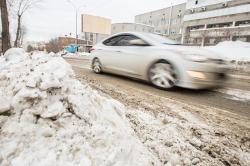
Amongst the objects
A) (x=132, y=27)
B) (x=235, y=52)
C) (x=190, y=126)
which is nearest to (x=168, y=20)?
(x=132, y=27)

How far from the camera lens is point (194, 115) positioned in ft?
9.70

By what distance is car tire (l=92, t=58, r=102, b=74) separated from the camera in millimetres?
6401

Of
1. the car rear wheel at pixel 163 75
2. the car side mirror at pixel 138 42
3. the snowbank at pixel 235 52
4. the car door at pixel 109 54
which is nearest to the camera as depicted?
the car rear wheel at pixel 163 75

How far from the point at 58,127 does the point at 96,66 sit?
479 centimetres

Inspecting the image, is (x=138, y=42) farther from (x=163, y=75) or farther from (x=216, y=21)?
(x=216, y=21)

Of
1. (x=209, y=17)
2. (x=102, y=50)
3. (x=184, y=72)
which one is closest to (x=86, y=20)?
(x=209, y=17)

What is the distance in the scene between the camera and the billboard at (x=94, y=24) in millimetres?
43906

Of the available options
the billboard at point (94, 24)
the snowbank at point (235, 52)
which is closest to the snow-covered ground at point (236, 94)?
the snowbank at point (235, 52)

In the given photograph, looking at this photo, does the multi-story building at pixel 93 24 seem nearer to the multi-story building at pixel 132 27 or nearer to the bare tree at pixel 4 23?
the multi-story building at pixel 132 27

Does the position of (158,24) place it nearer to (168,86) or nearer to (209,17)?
(209,17)

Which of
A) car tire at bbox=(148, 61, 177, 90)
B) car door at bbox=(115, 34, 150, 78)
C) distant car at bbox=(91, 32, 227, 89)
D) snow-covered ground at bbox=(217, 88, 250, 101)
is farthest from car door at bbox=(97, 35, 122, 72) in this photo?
snow-covered ground at bbox=(217, 88, 250, 101)

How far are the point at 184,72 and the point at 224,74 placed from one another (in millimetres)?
890

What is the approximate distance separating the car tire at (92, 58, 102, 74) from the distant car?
0.50m

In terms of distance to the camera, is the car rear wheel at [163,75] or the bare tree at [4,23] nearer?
the car rear wheel at [163,75]
